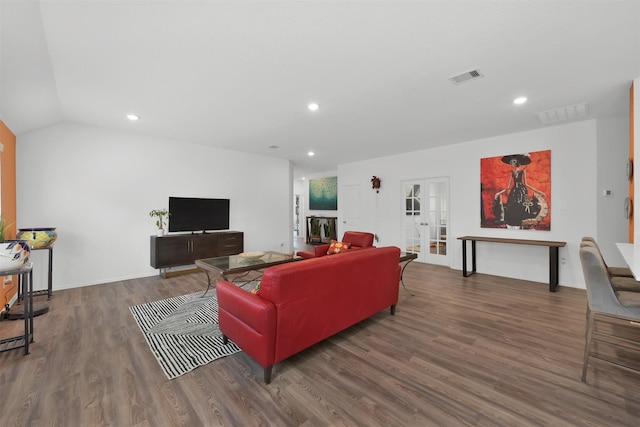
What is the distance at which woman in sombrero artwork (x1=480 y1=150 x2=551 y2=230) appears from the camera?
14.8 ft

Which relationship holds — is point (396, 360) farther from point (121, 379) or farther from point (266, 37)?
point (266, 37)

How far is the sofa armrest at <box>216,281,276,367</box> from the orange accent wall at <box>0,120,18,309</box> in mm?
3000

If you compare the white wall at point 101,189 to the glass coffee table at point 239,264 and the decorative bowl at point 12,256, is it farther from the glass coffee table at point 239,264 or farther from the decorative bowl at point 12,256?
the decorative bowl at point 12,256

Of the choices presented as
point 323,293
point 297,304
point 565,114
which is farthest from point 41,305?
point 565,114

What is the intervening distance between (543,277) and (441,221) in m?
1.93

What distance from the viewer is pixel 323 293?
7.27 feet

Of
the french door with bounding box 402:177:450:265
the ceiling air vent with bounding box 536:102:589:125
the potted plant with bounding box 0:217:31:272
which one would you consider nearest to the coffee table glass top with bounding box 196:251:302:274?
the potted plant with bounding box 0:217:31:272

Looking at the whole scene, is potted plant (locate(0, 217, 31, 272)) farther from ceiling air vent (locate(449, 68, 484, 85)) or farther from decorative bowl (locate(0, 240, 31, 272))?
ceiling air vent (locate(449, 68, 484, 85))

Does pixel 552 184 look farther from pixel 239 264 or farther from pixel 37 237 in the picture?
pixel 37 237

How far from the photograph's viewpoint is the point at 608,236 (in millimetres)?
4027

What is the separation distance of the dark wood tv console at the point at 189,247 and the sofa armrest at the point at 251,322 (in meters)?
2.99

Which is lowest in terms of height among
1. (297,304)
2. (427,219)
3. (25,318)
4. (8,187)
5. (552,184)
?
(25,318)

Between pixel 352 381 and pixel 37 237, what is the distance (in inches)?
162

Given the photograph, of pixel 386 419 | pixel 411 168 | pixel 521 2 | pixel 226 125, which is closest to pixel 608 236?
pixel 411 168
